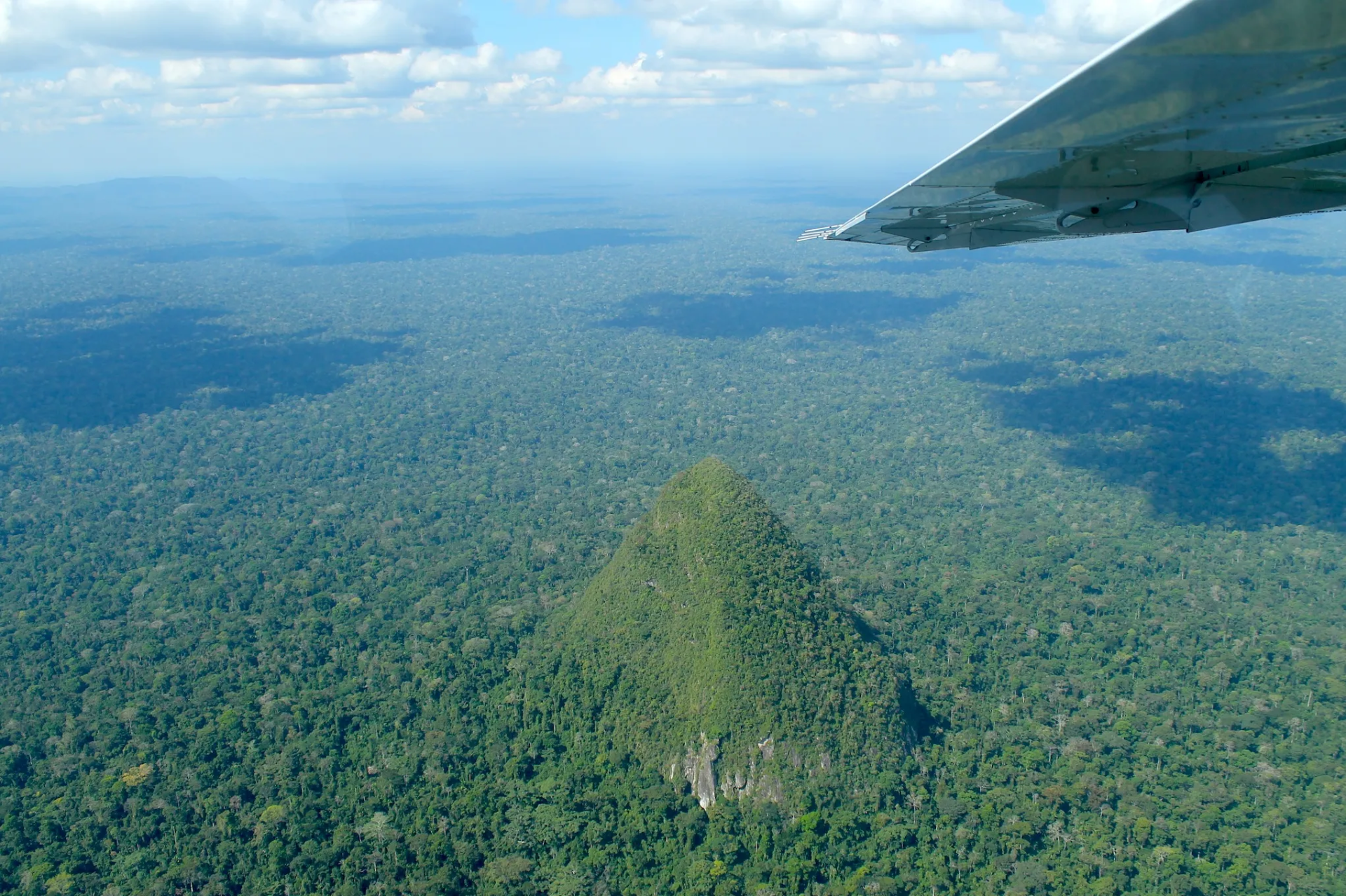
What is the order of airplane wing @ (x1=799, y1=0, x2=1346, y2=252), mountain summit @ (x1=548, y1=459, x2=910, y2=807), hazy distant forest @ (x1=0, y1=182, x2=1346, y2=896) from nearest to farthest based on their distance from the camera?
airplane wing @ (x1=799, y1=0, x2=1346, y2=252), hazy distant forest @ (x1=0, y1=182, x2=1346, y2=896), mountain summit @ (x1=548, y1=459, x2=910, y2=807)

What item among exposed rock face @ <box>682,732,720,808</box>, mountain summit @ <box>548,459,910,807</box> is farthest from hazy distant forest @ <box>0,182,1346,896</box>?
mountain summit @ <box>548,459,910,807</box>

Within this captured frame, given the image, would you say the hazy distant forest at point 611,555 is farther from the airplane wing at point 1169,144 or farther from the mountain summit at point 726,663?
the airplane wing at point 1169,144

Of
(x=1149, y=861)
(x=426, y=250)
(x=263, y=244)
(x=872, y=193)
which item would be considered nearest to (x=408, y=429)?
(x=1149, y=861)

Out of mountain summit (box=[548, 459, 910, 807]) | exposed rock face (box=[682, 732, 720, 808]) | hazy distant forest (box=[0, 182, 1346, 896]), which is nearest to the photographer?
hazy distant forest (box=[0, 182, 1346, 896])

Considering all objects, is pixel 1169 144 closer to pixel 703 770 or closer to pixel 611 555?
pixel 703 770

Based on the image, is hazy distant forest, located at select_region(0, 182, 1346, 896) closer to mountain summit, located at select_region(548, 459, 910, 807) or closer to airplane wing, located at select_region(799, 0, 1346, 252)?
mountain summit, located at select_region(548, 459, 910, 807)

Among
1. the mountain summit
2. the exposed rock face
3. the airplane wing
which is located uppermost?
the airplane wing

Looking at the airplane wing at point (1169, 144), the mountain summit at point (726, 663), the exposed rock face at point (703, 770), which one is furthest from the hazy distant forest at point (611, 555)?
the airplane wing at point (1169, 144)
